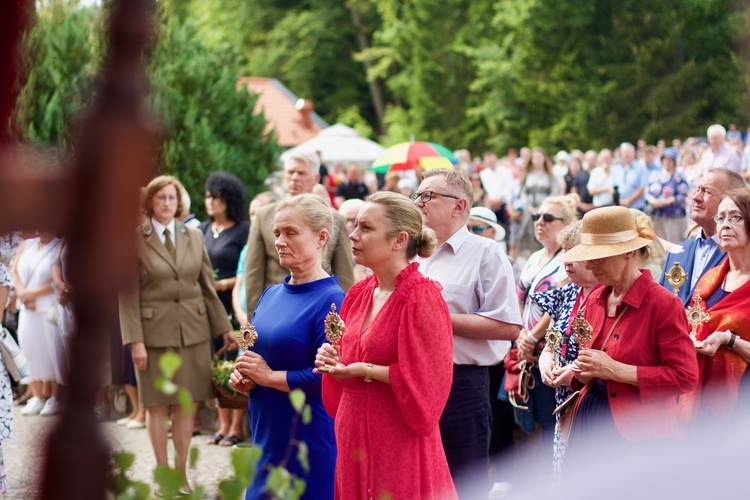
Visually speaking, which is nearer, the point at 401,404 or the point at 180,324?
the point at 401,404

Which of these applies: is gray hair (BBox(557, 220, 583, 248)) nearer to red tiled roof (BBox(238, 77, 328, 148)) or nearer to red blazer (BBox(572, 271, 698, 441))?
red blazer (BBox(572, 271, 698, 441))

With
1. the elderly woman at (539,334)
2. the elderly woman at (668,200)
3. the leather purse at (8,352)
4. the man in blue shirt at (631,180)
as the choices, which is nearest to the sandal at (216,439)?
the leather purse at (8,352)

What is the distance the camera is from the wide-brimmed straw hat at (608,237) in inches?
159

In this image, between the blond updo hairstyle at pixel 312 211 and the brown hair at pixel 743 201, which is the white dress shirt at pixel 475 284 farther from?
the brown hair at pixel 743 201

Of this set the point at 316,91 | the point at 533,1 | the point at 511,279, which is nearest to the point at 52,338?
the point at 511,279

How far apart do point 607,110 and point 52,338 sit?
4124 centimetres

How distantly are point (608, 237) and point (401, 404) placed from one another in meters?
1.30

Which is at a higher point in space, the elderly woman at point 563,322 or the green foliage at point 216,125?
the green foliage at point 216,125

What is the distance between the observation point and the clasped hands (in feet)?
11.5

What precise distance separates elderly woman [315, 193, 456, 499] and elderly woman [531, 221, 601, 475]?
689mm

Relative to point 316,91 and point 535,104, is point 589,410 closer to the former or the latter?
point 535,104

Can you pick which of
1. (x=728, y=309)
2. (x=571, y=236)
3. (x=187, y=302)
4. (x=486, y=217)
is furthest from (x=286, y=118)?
(x=728, y=309)

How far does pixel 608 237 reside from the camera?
162 inches

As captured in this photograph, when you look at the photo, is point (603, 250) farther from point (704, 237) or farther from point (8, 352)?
point (8, 352)
